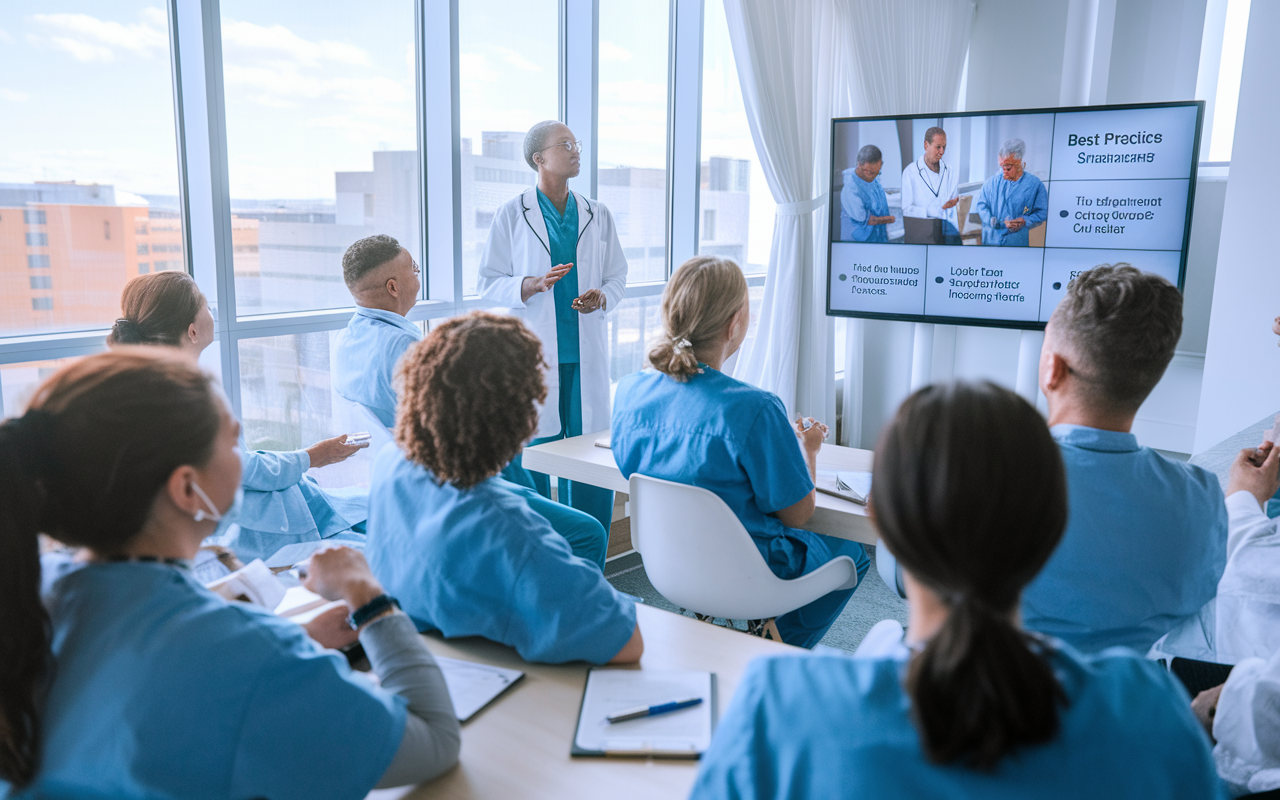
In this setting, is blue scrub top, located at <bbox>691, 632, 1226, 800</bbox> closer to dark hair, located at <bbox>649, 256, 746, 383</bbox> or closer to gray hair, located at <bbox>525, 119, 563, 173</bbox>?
dark hair, located at <bbox>649, 256, 746, 383</bbox>

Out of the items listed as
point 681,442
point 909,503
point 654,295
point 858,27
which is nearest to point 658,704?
point 909,503

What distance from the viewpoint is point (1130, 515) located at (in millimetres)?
1458

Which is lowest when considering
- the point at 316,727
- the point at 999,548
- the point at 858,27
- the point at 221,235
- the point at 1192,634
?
the point at 1192,634

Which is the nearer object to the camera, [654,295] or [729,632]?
[729,632]

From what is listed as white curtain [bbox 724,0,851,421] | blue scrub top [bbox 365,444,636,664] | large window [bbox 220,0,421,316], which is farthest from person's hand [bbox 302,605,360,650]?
white curtain [bbox 724,0,851,421]

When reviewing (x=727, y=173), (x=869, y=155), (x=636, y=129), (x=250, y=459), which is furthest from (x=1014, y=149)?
(x=250, y=459)

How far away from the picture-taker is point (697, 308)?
222 centimetres

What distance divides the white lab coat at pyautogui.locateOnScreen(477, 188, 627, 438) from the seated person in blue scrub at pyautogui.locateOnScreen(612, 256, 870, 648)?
4.39 feet

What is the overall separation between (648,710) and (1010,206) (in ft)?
11.9

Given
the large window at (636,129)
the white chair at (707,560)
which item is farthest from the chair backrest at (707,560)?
the large window at (636,129)

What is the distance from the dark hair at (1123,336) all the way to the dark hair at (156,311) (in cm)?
201

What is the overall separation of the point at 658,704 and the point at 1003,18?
500cm

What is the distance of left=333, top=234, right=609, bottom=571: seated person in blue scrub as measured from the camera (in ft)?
8.84

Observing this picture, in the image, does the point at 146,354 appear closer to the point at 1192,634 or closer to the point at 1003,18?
the point at 1192,634
